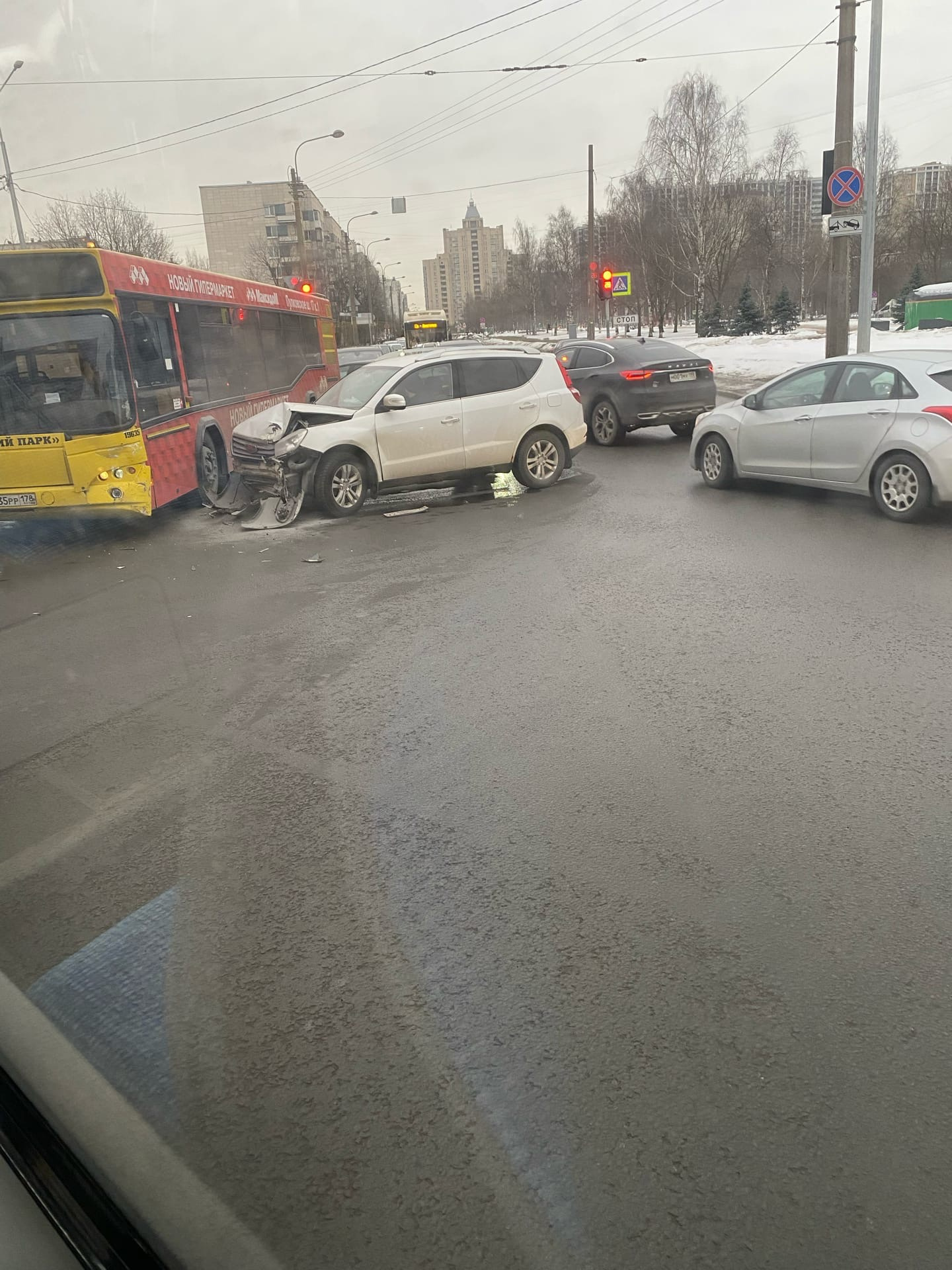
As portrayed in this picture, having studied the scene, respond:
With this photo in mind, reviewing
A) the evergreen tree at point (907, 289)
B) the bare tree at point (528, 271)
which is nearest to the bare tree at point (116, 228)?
the evergreen tree at point (907, 289)

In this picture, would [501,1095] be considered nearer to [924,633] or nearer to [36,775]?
[36,775]

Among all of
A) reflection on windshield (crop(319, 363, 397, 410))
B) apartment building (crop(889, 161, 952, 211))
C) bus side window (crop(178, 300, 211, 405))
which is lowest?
reflection on windshield (crop(319, 363, 397, 410))

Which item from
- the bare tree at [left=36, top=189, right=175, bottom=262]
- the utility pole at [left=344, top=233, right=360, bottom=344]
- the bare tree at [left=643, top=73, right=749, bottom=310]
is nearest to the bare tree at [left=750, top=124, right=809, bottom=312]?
the bare tree at [left=643, top=73, right=749, bottom=310]

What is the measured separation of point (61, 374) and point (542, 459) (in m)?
5.60

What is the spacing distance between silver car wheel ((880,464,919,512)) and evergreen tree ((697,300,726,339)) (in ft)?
167

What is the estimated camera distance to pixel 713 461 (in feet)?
37.4

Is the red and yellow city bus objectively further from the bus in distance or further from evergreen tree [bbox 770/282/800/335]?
evergreen tree [bbox 770/282/800/335]

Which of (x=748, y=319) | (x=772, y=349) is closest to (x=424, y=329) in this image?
(x=748, y=319)

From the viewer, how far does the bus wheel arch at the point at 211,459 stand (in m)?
12.5

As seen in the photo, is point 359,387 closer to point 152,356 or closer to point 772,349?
point 152,356

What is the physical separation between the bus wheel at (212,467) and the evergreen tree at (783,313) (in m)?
50.6

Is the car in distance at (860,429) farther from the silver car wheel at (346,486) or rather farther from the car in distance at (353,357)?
the car in distance at (353,357)

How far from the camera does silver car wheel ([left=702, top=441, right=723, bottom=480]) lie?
11.3 metres

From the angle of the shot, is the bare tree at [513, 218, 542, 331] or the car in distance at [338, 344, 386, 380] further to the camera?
the bare tree at [513, 218, 542, 331]
